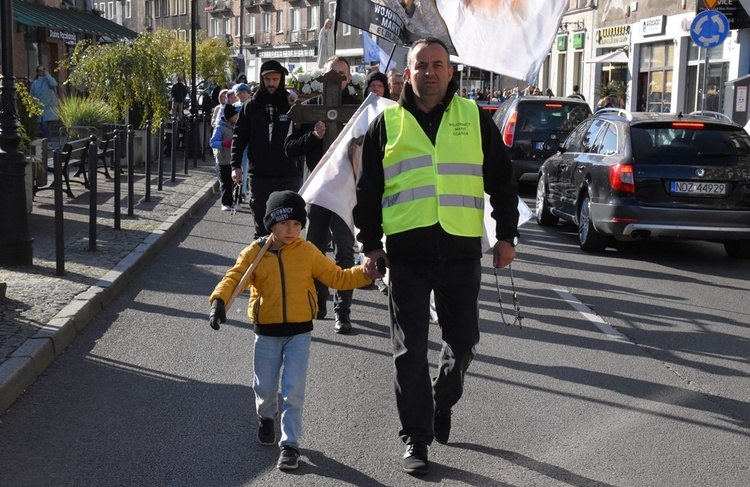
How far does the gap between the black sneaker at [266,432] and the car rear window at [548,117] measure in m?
14.1

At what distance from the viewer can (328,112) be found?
27.2ft

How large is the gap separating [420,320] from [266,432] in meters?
0.99

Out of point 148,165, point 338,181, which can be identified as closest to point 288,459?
point 338,181

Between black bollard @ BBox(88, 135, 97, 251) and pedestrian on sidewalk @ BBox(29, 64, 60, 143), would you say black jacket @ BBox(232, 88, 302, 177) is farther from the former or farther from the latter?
pedestrian on sidewalk @ BBox(29, 64, 60, 143)

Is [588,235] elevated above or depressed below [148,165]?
below

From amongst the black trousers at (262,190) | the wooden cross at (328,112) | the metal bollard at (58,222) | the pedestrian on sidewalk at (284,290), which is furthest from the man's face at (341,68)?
the pedestrian on sidewalk at (284,290)

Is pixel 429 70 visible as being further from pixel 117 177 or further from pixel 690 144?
pixel 117 177

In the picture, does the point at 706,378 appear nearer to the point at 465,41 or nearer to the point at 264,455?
the point at 264,455

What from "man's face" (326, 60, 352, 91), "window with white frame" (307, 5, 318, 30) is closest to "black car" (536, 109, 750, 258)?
"man's face" (326, 60, 352, 91)

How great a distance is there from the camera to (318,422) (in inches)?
232

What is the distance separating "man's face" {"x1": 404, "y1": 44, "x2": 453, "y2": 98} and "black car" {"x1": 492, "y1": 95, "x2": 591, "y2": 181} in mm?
13829

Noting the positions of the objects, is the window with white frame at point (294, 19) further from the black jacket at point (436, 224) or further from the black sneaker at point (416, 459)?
the black sneaker at point (416, 459)

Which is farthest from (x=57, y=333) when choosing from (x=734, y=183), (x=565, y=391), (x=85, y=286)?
(x=734, y=183)

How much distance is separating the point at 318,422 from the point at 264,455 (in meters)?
0.60
